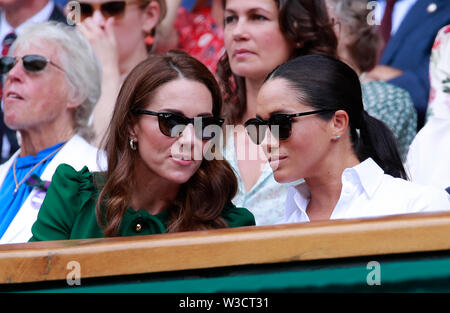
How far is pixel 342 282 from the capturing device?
1.77 m

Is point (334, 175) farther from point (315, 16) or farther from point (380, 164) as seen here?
point (315, 16)

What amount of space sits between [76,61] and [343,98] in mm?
1437

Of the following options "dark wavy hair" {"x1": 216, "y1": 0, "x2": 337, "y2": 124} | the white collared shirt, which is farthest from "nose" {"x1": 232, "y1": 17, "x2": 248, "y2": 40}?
the white collared shirt

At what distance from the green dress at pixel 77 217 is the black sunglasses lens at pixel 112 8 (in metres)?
1.44

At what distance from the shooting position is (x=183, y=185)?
2.64 meters

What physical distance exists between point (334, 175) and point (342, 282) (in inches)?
25.9

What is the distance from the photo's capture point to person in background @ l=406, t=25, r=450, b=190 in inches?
114

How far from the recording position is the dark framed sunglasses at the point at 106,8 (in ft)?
12.5

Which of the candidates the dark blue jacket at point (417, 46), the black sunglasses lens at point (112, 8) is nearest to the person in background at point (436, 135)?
the dark blue jacket at point (417, 46)

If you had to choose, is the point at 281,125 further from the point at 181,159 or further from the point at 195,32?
the point at 195,32

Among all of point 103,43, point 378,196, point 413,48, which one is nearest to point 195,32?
point 103,43

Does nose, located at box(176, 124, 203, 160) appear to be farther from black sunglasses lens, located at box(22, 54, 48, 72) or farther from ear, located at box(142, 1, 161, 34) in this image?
ear, located at box(142, 1, 161, 34)

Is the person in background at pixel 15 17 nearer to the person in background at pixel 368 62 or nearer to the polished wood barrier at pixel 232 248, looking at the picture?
the person in background at pixel 368 62
